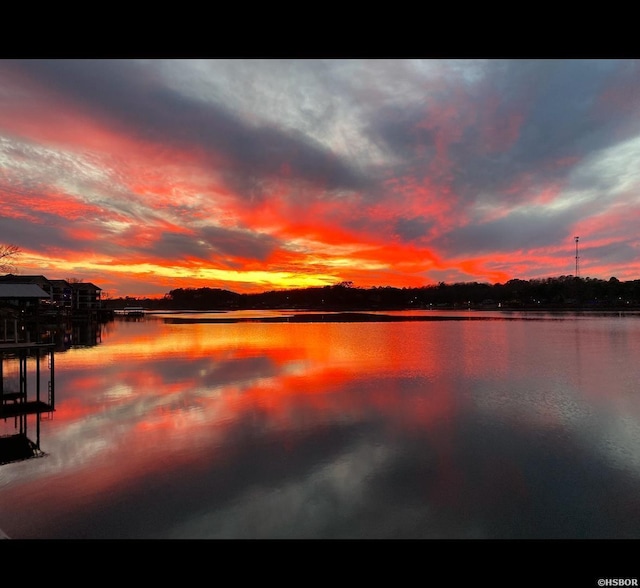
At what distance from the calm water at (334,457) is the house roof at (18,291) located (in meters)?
5.08

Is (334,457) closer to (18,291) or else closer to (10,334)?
(18,291)

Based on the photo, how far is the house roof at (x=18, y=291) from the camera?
782 inches

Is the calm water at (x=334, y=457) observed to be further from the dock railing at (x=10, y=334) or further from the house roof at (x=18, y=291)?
the house roof at (x=18, y=291)

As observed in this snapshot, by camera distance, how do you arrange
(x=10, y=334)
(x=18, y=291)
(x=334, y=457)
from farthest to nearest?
(x=10, y=334) < (x=18, y=291) < (x=334, y=457)

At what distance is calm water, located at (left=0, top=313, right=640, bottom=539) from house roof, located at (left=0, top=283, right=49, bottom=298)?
508cm

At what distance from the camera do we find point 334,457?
9.90m

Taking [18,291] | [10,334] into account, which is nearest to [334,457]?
[18,291]

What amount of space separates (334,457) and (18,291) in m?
20.5

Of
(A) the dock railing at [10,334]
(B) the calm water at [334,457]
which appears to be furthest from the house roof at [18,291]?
(B) the calm water at [334,457]

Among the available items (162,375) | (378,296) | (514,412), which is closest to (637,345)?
(514,412)
